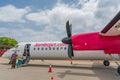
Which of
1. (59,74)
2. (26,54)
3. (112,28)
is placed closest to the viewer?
(112,28)

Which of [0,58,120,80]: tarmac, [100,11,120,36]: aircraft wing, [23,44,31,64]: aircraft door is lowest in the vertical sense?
[0,58,120,80]: tarmac

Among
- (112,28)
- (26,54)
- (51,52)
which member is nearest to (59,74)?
(112,28)

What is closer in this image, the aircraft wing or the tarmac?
the aircraft wing

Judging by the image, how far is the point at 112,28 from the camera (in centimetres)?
1231

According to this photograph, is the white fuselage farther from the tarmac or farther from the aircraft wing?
the aircraft wing

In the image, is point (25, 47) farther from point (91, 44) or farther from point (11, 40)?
point (11, 40)

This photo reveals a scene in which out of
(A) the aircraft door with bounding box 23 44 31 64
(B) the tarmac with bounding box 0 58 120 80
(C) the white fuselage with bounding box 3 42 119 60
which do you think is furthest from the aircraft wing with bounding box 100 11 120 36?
(A) the aircraft door with bounding box 23 44 31 64

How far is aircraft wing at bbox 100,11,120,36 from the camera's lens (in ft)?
34.9

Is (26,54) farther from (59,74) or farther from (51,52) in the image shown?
(59,74)

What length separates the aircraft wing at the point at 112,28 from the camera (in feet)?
34.9

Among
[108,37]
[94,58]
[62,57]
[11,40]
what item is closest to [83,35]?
[108,37]

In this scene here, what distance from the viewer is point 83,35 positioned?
14.4 meters

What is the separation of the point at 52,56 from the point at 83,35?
603 cm

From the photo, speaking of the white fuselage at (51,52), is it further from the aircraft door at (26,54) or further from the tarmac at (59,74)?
the tarmac at (59,74)
